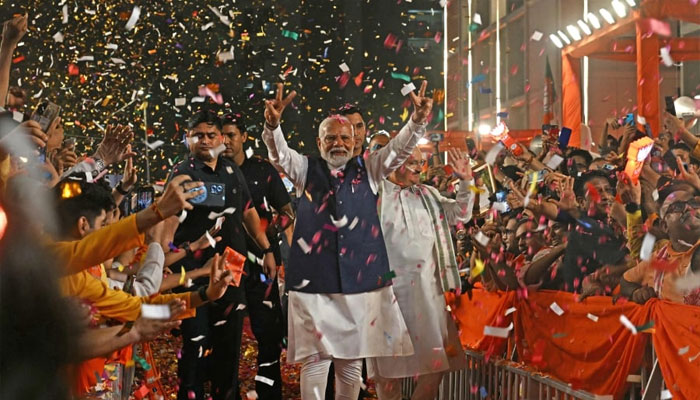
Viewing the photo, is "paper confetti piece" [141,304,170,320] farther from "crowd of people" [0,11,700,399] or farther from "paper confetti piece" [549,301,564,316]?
"paper confetti piece" [549,301,564,316]

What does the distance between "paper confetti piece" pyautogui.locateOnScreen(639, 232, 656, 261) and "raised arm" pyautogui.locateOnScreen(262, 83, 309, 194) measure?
2216mm

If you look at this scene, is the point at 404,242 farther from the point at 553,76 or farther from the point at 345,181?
the point at 553,76

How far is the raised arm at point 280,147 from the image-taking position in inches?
283

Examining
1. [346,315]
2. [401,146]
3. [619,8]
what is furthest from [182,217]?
[619,8]

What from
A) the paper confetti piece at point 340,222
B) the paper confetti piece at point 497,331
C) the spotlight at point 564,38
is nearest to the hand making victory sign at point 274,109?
the paper confetti piece at point 340,222

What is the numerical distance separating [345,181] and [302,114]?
1221 inches

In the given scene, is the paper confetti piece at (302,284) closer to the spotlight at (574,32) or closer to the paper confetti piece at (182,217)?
the paper confetti piece at (182,217)

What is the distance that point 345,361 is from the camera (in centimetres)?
713

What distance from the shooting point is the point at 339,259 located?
280 inches

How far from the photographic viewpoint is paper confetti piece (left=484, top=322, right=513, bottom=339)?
810 centimetres

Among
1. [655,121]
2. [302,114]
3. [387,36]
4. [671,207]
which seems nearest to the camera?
[671,207]

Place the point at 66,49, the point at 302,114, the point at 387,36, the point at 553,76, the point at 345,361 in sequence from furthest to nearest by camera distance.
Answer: the point at 387,36 → the point at 302,114 → the point at 553,76 → the point at 66,49 → the point at 345,361

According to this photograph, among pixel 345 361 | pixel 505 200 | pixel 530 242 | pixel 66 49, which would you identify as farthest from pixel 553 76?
pixel 345 361

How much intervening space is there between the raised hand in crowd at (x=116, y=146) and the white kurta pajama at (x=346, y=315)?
0.95m
